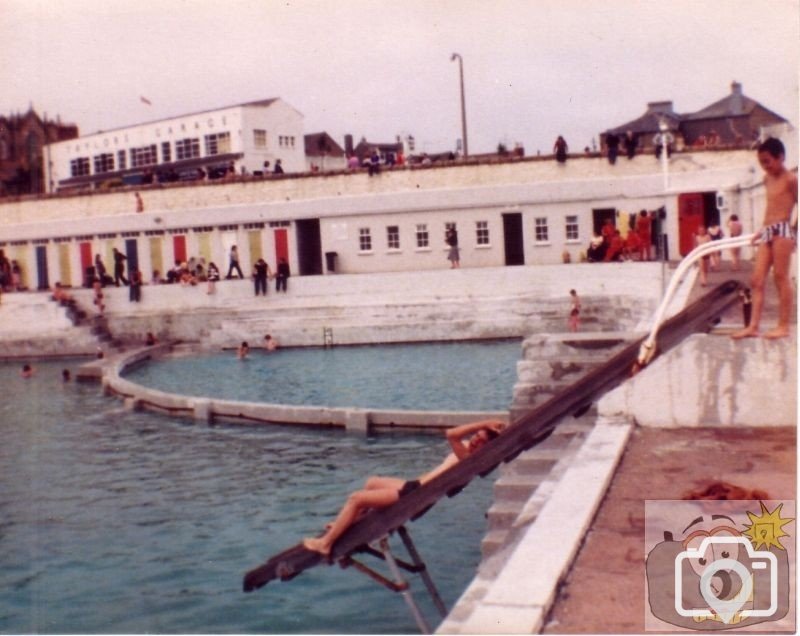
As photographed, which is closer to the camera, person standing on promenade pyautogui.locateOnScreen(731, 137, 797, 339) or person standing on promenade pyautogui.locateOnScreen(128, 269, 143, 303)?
person standing on promenade pyautogui.locateOnScreen(731, 137, 797, 339)

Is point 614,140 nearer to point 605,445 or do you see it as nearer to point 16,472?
point 16,472

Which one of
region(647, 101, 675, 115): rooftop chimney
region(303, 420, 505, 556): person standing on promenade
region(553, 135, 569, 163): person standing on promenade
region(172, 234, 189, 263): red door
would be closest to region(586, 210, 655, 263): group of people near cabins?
region(553, 135, 569, 163): person standing on promenade

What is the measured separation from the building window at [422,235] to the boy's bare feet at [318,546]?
31637 mm

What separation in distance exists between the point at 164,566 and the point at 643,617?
7879 mm

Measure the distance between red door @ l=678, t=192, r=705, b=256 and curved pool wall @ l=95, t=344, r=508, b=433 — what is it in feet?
60.9

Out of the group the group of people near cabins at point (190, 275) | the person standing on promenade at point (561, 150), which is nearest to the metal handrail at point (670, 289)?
the group of people near cabins at point (190, 275)

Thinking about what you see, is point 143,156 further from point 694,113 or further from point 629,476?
point 629,476

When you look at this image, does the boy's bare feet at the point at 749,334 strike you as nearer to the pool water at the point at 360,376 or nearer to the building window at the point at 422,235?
the pool water at the point at 360,376

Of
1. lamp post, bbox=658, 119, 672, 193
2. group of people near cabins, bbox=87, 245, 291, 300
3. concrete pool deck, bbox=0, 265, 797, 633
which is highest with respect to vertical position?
lamp post, bbox=658, 119, 672, 193

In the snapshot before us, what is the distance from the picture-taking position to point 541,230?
36.1 metres

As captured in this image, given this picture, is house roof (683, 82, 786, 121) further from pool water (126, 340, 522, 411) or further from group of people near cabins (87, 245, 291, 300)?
pool water (126, 340, 522, 411)

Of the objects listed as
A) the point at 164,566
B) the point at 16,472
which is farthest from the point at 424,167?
the point at 164,566

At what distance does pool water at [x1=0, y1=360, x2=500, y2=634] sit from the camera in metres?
9.62

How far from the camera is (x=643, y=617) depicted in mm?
4598
